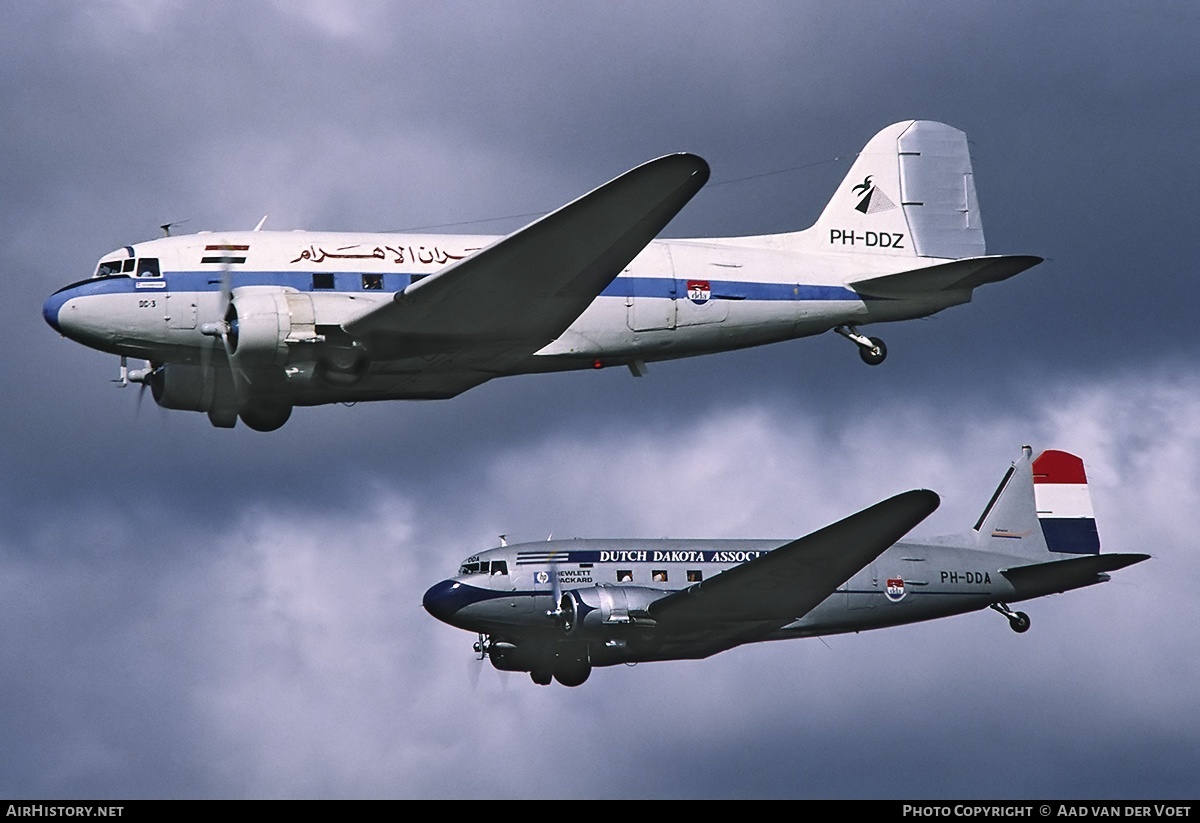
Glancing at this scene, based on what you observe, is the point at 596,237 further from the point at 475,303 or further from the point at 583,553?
the point at 583,553

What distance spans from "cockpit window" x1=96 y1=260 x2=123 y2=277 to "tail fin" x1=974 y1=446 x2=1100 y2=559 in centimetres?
2519

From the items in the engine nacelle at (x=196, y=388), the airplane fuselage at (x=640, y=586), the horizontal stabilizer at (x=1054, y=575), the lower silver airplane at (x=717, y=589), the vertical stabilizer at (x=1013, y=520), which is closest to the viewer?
the engine nacelle at (x=196, y=388)

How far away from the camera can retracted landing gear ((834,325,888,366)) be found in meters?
30.6

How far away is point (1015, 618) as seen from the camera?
42.7 meters

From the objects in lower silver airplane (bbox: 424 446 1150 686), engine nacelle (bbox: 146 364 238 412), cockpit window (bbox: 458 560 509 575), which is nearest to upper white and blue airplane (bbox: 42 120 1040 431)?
engine nacelle (bbox: 146 364 238 412)

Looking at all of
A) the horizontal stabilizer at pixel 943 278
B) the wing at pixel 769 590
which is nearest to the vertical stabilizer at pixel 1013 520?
the wing at pixel 769 590

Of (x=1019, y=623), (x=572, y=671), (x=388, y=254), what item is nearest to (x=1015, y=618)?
(x=1019, y=623)

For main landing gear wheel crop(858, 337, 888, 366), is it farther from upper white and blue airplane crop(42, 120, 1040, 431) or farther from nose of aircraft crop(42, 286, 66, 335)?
→ nose of aircraft crop(42, 286, 66, 335)

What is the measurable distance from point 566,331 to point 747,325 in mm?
3427

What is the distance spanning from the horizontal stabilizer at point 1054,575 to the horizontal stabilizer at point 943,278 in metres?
13.9

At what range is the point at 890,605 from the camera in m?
40.1

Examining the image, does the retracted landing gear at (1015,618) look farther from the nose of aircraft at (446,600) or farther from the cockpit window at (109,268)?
the cockpit window at (109,268)

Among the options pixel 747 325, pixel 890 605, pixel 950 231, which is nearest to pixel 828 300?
pixel 747 325

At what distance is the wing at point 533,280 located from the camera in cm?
2258
